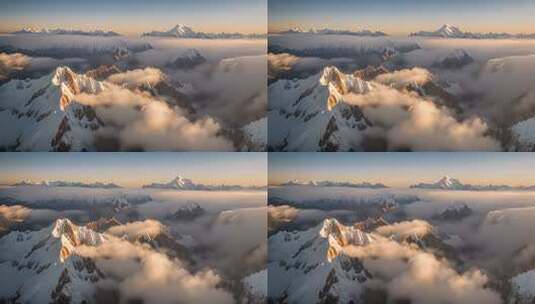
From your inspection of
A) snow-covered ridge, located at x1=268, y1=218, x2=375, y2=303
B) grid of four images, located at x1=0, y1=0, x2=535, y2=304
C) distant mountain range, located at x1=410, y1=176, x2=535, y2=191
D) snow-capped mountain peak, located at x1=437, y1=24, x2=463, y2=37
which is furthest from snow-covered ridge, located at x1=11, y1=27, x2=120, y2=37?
distant mountain range, located at x1=410, y1=176, x2=535, y2=191

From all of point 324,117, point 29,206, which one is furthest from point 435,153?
point 29,206

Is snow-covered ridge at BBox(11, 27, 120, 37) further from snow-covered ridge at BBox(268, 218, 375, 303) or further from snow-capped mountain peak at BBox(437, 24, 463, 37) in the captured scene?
snow-capped mountain peak at BBox(437, 24, 463, 37)

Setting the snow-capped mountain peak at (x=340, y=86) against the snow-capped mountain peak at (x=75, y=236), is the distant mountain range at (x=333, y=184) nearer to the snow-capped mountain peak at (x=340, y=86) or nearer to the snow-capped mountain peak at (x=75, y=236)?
the snow-capped mountain peak at (x=340, y=86)

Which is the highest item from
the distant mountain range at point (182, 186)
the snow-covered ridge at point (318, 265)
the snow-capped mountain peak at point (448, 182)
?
the snow-capped mountain peak at point (448, 182)

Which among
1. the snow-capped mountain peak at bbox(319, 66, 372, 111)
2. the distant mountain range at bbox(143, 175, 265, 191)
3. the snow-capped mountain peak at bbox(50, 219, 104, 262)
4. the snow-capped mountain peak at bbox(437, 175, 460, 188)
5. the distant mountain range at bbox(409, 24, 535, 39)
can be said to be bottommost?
the snow-capped mountain peak at bbox(50, 219, 104, 262)

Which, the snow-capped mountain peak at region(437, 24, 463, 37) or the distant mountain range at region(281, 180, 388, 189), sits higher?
the snow-capped mountain peak at region(437, 24, 463, 37)

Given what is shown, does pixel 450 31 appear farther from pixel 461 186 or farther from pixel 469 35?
pixel 461 186

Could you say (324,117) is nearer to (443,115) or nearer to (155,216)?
(443,115)

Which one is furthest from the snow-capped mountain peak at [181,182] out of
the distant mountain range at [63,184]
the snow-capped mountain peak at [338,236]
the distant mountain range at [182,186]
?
the snow-capped mountain peak at [338,236]

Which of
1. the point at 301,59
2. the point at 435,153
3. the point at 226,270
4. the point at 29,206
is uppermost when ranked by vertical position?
the point at 301,59
